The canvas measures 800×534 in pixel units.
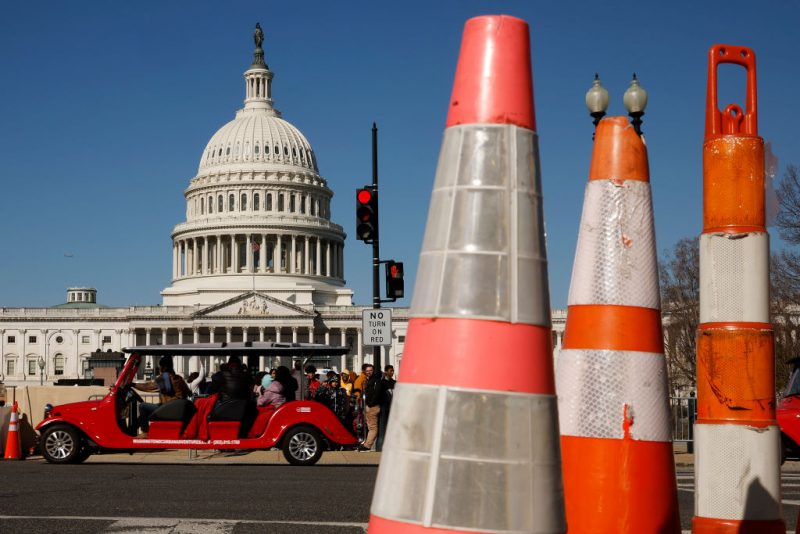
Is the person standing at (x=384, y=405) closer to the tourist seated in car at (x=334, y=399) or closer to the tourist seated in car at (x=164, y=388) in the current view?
the tourist seated in car at (x=334, y=399)

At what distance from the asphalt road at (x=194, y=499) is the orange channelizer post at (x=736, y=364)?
3767 millimetres

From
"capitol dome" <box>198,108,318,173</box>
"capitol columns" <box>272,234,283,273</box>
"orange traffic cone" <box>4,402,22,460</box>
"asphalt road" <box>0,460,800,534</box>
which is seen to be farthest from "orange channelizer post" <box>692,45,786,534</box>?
"capitol dome" <box>198,108,318,173</box>

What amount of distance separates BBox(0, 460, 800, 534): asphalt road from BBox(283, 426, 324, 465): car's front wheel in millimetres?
1342

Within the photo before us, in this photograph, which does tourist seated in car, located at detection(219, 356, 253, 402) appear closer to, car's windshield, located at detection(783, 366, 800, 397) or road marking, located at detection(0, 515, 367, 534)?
car's windshield, located at detection(783, 366, 800, 397)

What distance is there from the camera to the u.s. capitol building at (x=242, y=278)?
12000cm

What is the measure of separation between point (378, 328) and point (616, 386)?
714 inches

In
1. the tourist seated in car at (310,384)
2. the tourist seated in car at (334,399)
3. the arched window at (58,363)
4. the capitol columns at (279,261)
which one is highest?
the capitol columns at (279,261)

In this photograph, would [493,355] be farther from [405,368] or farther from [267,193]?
[267,193]

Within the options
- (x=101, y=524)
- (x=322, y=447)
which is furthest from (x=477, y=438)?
(x=322, y=447)

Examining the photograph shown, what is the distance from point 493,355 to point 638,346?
163cm

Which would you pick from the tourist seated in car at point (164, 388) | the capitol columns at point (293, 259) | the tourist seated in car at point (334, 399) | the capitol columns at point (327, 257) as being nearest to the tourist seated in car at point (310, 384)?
the tourist seated in car at point (334, 399)

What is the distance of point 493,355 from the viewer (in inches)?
146

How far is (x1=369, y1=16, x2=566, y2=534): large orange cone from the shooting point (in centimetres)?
361

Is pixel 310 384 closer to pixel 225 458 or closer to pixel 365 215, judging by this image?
pixel 365 215
